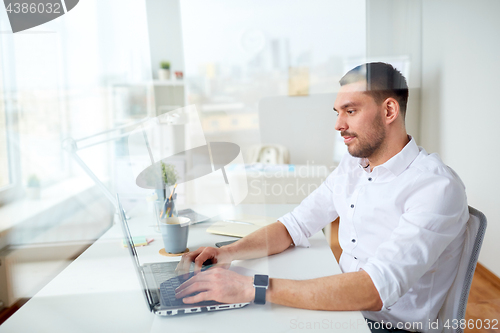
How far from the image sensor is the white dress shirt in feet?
2.21

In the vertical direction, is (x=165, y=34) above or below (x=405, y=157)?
above

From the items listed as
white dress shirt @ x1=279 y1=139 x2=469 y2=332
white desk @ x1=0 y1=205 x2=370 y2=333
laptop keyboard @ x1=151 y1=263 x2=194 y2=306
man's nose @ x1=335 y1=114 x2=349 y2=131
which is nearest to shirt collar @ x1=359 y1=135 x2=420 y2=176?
white dress shirt @ x1=279 y1=139 x2=469 y2=332

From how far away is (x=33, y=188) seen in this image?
0.74m

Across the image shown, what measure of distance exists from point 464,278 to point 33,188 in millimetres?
913

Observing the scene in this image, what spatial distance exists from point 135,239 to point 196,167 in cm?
23

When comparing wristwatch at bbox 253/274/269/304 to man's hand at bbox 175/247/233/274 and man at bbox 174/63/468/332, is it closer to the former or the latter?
man at bbox 174/63/468/332

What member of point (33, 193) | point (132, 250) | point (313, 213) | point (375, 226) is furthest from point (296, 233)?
point (33, 193)

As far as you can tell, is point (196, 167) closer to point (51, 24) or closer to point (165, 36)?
point (165, 36)

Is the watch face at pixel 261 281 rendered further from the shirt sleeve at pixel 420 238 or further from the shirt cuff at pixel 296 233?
the shirt cuff at pixel 296 233

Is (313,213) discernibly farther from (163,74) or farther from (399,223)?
(163,74)

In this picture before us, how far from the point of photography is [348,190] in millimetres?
944

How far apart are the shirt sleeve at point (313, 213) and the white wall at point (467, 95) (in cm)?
29

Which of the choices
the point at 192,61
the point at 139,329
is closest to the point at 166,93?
the point at 192,61

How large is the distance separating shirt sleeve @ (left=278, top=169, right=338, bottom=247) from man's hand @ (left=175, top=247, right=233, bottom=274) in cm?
20
